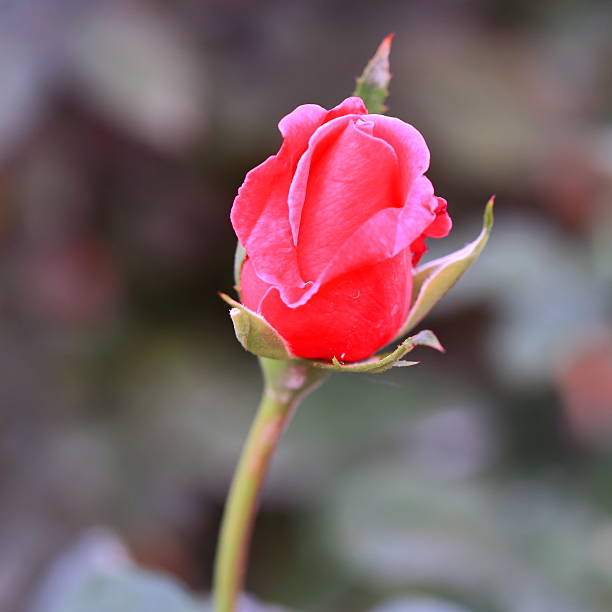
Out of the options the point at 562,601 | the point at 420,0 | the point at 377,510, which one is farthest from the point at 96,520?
the point at 420,0

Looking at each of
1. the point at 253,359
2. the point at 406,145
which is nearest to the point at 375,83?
the point at 406,145

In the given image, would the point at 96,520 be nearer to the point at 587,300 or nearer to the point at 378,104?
the point at 587,300

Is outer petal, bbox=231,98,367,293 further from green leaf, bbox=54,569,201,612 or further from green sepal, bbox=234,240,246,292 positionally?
green leaf, bbox=54,569,201,612

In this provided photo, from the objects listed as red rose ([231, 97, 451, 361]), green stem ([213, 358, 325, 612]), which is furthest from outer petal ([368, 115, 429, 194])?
green stem ([213, 358, 325, 612])

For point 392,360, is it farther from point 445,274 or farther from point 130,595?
point 130,595

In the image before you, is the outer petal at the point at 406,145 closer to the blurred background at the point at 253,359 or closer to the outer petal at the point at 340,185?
the outer petal at the point at 340,185

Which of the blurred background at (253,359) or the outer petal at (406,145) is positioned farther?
the blurred background at (253,359)

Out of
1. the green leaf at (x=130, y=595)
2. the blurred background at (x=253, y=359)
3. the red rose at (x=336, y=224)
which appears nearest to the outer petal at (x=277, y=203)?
the red rose at (x=336, y=224)
